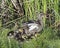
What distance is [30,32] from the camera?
2480mm

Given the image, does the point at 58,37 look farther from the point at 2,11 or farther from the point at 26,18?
the point at 2,11

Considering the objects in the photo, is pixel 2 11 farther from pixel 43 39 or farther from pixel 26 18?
pixel 43 39

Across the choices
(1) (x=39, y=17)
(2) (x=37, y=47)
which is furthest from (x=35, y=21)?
(2) (x=37, y=47)

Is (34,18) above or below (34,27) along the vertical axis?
above

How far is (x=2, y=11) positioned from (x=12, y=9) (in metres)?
0.13

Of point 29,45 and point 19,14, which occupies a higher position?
point 19,14

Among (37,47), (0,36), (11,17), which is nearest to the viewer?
(37,47)

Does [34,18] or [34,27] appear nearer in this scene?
[34,18]

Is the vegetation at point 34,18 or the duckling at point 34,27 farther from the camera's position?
the duckling at point 34,27

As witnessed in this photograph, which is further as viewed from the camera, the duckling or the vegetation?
the duckling

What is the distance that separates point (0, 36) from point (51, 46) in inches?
22.9

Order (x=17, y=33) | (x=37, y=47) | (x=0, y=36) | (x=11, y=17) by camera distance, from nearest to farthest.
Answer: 1. (x=37, y=47)
2. (x=0, y=36)
3. (x=17, y=33)
4. (x=11, y=17)

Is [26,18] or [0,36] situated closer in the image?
[0,36]

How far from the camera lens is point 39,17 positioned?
2.49 meters
